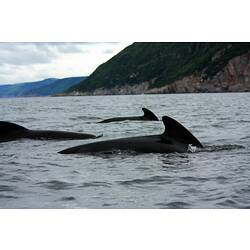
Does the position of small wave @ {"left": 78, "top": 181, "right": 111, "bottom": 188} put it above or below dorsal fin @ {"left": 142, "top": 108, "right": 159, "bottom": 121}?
below

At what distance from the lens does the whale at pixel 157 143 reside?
1122cm

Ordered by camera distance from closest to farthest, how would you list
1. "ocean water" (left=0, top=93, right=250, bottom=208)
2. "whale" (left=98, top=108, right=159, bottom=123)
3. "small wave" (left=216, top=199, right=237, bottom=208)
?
"small wave" (left=216, top=199, right=237, bottom=208)
"ocean water" (left=0, top=93, right=250, bottom=208)
"whale" (left=98, top=108, right=159, bottom=123)

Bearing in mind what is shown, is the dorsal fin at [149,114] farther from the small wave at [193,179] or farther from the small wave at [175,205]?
the small wave at [175,205]

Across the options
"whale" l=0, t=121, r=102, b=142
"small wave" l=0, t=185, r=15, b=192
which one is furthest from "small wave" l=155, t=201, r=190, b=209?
"whale" l=0, t=121, r=102, b=142

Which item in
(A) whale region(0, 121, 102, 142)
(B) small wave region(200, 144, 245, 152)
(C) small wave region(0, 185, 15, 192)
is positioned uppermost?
(A) whale region(0, 121, 102, 142)

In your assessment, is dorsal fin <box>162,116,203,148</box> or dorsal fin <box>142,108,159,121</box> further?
dorsal fin <box>142,108,159,121</box>

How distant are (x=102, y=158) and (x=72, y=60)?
1.88 meters

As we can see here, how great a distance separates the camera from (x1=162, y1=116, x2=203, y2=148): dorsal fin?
440 inches

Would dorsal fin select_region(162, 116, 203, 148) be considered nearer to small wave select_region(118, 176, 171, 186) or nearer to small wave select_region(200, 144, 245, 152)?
small wave select_region(200, 144, 245, 152)

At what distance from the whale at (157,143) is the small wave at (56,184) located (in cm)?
191

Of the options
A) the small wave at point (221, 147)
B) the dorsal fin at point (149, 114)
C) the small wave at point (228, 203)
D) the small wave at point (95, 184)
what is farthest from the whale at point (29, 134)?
the small wave at point (228, 203)

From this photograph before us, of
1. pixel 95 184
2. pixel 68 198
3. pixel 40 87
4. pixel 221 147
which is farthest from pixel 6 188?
pixel 221 147
